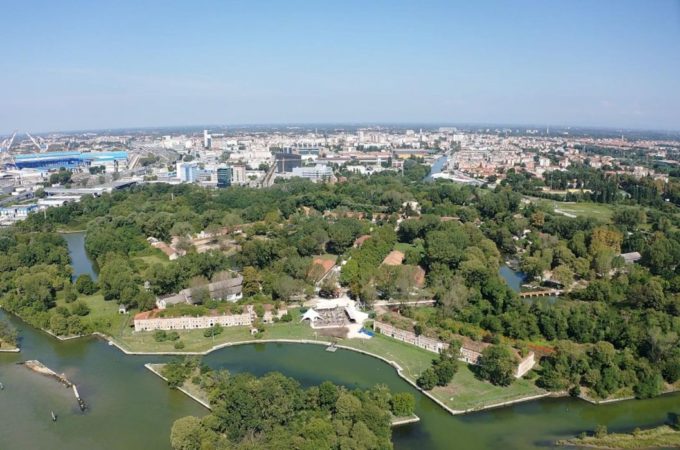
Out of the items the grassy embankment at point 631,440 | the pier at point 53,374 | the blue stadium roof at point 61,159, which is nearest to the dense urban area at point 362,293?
the grassy embankment at point 631,440

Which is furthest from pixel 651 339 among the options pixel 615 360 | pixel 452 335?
pixel 452 335

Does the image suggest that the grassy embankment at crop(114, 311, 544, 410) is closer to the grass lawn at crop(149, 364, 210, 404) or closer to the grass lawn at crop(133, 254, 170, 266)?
the grass lawn at crop(149, 364, 210, 404)

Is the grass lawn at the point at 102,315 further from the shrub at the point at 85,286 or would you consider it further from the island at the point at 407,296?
the shrub at the point at 85,286

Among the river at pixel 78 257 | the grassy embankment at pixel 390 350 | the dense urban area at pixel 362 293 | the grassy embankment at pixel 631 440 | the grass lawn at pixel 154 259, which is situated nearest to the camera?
the grassy embankment at pixel 631 440

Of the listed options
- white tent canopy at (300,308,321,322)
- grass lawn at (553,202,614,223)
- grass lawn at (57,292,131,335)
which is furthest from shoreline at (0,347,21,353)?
grass lawn at (553,202,614,223)

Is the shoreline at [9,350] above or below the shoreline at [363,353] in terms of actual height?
below
